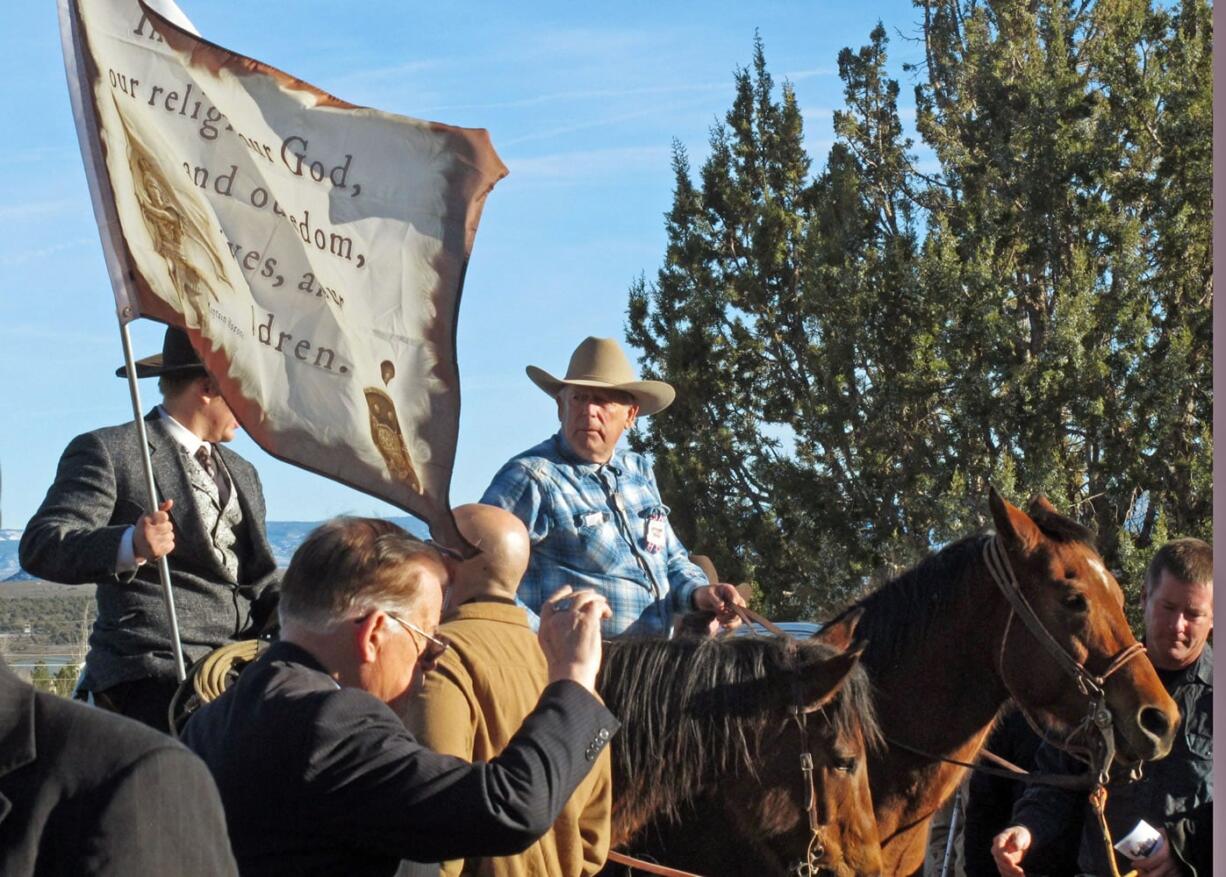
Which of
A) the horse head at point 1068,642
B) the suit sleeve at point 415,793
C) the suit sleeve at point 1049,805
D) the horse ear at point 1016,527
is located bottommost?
the suit sleeve at point 1049,805

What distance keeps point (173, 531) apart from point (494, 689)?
1.10m

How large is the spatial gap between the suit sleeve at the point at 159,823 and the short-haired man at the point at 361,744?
104cm

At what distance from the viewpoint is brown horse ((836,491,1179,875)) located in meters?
5.43

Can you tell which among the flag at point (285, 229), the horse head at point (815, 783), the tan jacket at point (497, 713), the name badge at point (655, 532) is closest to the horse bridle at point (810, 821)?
the horse head at point (815, 783)

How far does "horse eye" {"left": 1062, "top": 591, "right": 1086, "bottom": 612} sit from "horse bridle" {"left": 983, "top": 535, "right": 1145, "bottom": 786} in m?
0.11

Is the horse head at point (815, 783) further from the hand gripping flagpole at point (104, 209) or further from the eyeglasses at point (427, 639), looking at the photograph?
the eyeglasses at point (427, 639)

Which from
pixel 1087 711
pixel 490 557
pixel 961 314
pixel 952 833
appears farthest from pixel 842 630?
pixel 961 314

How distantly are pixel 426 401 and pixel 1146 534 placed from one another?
17000 millimetres

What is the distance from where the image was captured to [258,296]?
399 centimetres

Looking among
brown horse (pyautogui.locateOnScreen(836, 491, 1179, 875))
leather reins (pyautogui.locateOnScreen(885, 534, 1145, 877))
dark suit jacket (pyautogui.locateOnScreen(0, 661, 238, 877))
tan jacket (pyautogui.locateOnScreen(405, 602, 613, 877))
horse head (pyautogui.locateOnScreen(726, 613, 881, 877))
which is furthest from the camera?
brown horse (pyautogui.locateOnScreen(836, 491, 1179, 875))

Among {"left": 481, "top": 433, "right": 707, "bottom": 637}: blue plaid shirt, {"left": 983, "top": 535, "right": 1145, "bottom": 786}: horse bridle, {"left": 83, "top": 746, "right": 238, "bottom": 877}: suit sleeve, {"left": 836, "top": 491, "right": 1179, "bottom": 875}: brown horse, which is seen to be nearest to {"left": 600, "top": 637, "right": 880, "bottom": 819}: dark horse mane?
{"left": 481, "top": 433, "right": 707, "bottom": 637}: blue plaid shirt

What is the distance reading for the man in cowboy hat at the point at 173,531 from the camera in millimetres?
4270

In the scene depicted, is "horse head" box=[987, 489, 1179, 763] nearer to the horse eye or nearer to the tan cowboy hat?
the horse eye

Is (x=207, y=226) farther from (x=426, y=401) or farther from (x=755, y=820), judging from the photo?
(x=755, y=820)
